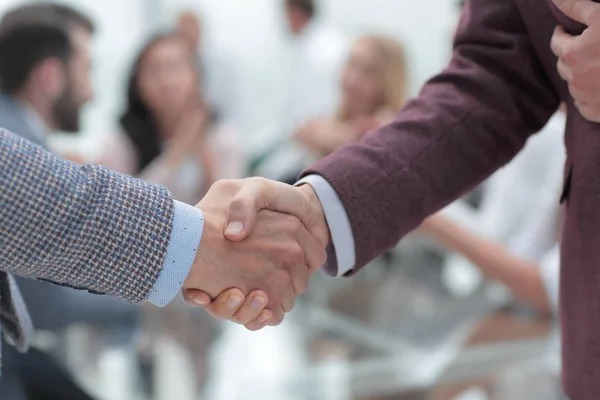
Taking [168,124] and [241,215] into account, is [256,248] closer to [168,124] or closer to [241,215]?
[241,215]

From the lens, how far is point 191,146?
2.38 metres

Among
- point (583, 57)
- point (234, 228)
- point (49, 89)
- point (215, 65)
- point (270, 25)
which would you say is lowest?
point (270, 25)

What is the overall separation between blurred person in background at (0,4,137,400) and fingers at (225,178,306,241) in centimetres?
67

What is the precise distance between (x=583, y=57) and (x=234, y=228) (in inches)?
14.9

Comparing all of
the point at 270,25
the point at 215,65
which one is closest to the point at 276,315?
the point at 215,65

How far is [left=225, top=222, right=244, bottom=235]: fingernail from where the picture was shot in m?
0.83

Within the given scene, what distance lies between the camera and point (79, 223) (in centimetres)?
68

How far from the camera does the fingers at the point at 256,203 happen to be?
83cm

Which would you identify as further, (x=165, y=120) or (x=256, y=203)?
(x=165, y=120)

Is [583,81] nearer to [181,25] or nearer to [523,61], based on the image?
[523,61]

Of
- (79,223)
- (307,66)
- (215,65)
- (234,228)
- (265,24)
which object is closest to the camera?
(79,223)

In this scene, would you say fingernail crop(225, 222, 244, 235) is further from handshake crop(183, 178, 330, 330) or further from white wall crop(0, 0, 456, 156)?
white wall crop(0, 0, 456, 156)

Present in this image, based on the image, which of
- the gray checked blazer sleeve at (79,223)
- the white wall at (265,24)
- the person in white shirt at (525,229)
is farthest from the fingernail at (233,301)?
the white wall at (265,24)

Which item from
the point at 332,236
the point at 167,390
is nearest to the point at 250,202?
the point at 332,236
